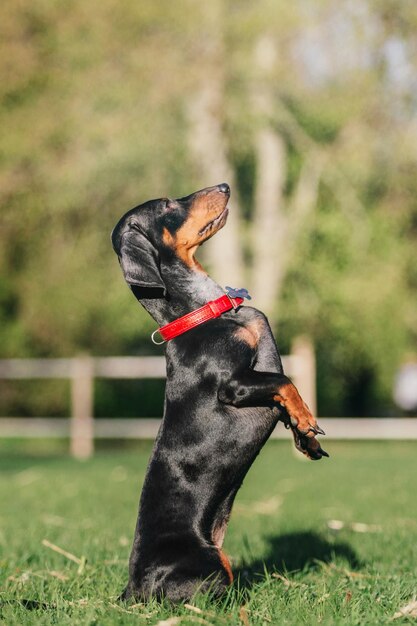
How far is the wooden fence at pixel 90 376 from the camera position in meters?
16.8

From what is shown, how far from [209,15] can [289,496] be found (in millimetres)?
10781

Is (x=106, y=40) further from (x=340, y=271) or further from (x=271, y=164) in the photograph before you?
(x=340, y=271)

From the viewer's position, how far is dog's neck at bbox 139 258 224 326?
14.8 feet

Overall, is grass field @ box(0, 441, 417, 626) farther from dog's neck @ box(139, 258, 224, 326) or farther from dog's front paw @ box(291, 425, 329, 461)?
dog's neck @ box(139, 258, 224, 326)

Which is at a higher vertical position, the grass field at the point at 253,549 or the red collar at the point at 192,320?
the red collar at the point at 192,320

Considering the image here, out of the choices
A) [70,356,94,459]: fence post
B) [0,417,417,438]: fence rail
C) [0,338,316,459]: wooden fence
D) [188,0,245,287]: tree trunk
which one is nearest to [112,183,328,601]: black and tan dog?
[0,338,316,459]: wooden fence

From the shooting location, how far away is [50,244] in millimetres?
22656

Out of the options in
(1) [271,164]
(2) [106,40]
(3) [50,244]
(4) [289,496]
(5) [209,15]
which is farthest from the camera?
(3) [50,244]

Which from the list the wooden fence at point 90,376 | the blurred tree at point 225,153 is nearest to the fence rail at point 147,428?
the wooden fence at point 90,376

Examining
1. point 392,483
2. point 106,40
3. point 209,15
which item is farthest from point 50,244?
point 392,483

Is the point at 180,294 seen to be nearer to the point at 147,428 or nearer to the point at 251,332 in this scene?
the point at 251,332

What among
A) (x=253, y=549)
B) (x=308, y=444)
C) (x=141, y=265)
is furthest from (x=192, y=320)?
(x=253, y=549)

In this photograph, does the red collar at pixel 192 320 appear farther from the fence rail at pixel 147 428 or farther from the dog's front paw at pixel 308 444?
the fence rail at pixel 147 428

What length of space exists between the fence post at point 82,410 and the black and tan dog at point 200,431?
43.1ft
